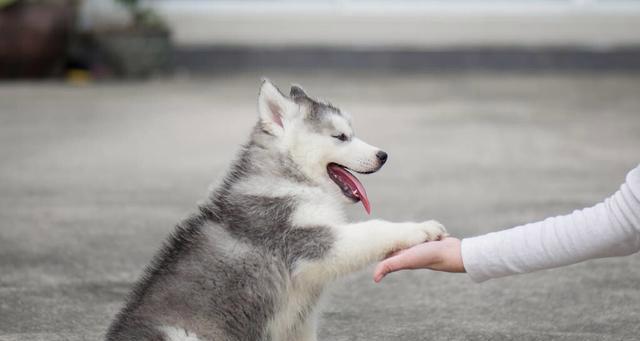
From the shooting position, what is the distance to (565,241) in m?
2.93

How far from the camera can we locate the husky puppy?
3.04 meters

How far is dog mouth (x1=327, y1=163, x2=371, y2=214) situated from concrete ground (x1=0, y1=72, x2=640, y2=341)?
23.8 inches

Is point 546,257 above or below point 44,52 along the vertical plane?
above

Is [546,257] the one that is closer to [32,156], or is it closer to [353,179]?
[353,179]

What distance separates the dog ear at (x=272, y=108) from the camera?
3.38 meters

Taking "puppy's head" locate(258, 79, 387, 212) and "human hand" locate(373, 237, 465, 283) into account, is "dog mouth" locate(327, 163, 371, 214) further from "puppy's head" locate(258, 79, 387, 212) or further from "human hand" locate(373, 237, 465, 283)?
"human hand" locate(373, 237, 465, 283)

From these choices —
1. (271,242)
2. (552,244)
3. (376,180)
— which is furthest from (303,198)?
(376,180)

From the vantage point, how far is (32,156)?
7.41 metres

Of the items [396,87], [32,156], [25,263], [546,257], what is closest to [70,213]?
[25,263]

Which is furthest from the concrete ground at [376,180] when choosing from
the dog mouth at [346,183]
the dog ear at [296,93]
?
the dog ear at [296,93]

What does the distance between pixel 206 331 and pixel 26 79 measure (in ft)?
29.8

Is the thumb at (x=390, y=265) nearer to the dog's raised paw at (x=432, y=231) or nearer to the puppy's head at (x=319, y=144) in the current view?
the dog's raised paw at (x=432, y=231)

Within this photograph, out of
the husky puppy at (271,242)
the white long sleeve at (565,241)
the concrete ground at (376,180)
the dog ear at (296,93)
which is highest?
the dog ear at (296,93)

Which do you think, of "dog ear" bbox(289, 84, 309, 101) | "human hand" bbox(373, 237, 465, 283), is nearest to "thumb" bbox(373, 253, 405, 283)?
"human hand" bbox(373, 237, 465, 283)
